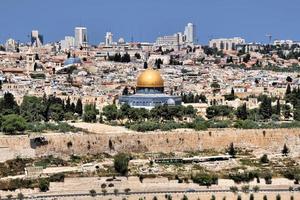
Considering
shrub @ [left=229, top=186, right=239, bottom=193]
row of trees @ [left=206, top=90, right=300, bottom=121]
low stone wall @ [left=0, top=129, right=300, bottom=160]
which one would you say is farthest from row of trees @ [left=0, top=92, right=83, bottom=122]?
shrub @ [left=229, top=186, right=239, bottom=193]

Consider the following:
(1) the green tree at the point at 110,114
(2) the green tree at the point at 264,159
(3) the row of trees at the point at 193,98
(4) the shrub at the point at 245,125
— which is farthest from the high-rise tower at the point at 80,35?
(2) the green tree at the point at 264,159

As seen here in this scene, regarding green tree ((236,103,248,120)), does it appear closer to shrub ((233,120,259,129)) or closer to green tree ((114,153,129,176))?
shrub ((233,120,259,129))

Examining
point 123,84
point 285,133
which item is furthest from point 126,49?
point 285,133

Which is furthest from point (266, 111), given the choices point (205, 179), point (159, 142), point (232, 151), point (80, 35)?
point (80, 35)

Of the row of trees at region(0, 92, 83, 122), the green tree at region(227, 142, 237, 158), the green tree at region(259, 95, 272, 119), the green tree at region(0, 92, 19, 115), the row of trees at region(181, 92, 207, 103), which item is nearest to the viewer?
the green tree at region(227, 142, 237, 158)

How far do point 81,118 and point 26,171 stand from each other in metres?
16.3

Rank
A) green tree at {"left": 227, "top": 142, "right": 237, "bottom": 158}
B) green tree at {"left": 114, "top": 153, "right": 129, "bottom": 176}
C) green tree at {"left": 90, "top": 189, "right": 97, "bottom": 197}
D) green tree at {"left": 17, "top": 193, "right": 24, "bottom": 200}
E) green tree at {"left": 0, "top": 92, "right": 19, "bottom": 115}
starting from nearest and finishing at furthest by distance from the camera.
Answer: green tree at {"left": 17, "top": 193, "right": 24, "bottom": 200}, green tree at {"left": 90, "top": 189, "right": 97, "bottom": 197}, green tree at {"left": 114, "top": 153, "right": 129, "bottom": 176}, green tree at {"left": 227, "top": 142, "right": 237, "bottom": 158}, green tree at {"left": 0, "top": 92, "right": 19, "bottom": 115}

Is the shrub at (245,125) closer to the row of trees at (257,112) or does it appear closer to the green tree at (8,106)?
the row of trees at (257,112)

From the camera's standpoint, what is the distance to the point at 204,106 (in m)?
58.1

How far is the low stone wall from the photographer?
40500 millimetres

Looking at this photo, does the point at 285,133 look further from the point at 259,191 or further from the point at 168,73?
the point at 168,73

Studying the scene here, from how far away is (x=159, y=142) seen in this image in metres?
43.4

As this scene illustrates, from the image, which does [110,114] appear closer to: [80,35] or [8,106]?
[8,106]

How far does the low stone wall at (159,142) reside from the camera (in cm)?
4050
